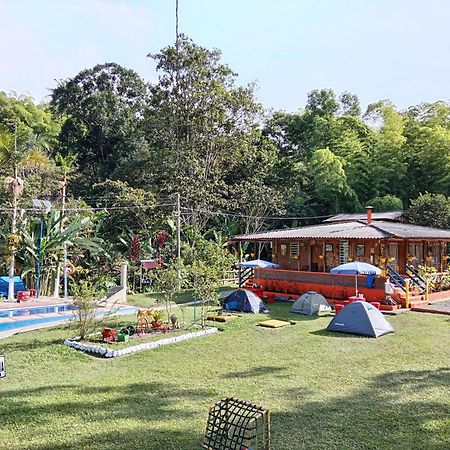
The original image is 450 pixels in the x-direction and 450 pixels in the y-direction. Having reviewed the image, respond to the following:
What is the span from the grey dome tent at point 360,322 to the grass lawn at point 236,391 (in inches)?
12.6

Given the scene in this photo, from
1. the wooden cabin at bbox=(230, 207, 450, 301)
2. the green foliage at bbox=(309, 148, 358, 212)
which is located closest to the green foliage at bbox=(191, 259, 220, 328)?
the wooden cabin at bbox=(230, 207, 450, 301)

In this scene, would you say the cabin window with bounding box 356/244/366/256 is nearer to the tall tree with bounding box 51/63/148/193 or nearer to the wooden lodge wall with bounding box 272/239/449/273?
the wooden lodge wall with bounding box 272/239/449/273

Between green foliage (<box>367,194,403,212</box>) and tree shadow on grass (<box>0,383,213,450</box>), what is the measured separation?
2475 centimetres

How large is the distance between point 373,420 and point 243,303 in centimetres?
917

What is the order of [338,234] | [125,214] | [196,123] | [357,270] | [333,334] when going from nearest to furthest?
[333,334] < [357,270] < [338,234] < [125,214] < [196,123]

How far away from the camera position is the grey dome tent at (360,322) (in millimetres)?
11023

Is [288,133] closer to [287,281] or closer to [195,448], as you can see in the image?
[287,281]

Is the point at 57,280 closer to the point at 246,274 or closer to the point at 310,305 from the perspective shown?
the point at 246,274

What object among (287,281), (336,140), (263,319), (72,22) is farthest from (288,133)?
(72,22)

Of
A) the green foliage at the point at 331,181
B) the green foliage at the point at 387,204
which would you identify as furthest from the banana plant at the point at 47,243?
the green foliage at the point at 387,204

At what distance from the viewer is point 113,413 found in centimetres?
607

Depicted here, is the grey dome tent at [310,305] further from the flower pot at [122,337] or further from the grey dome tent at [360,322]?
the flower pot at [122,337]

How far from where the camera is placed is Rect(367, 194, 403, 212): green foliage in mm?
29062

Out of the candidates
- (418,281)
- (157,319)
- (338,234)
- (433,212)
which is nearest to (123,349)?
(157,319)
